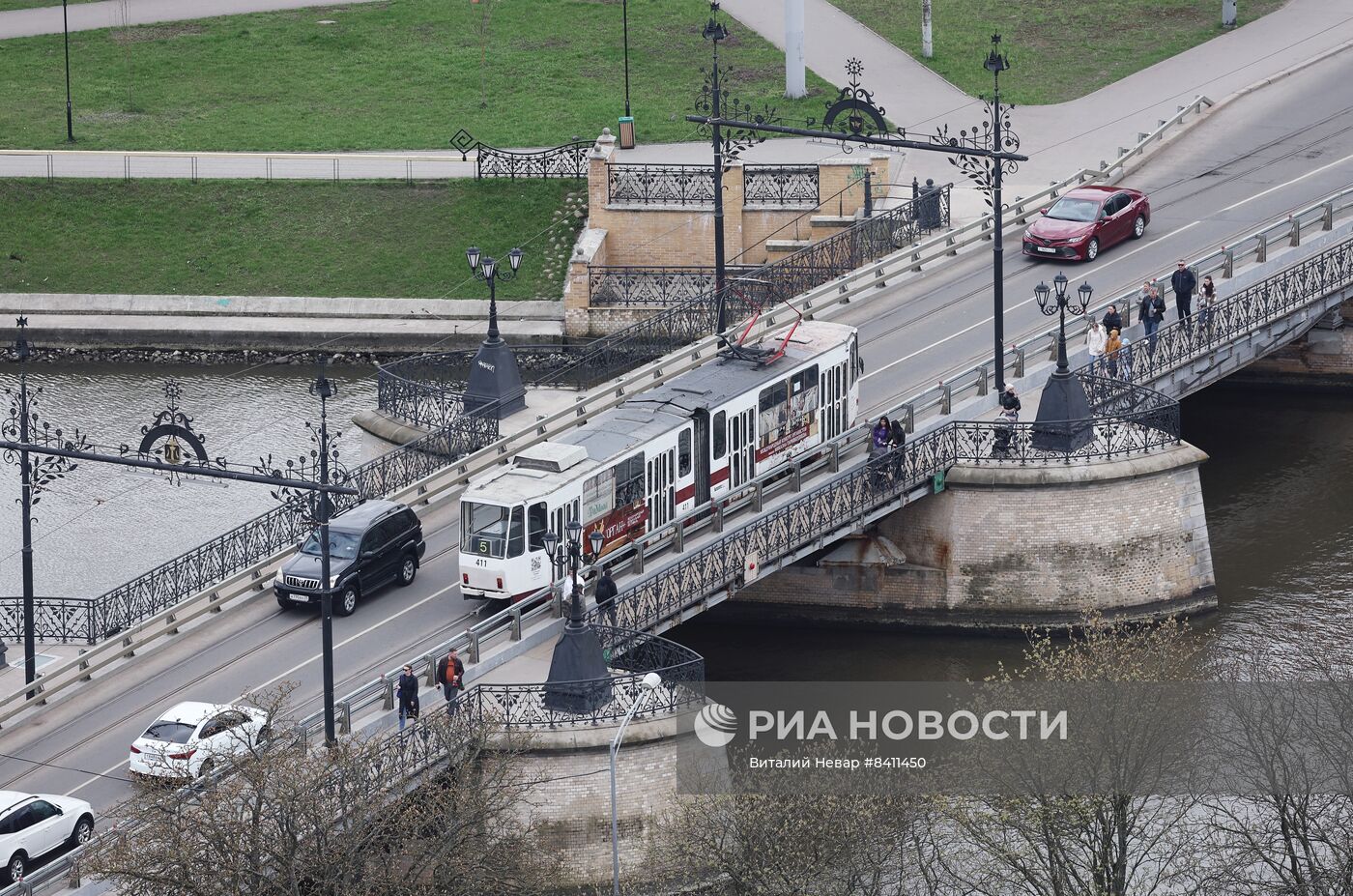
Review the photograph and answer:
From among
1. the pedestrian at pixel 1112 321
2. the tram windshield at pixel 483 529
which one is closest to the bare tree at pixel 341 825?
the tram windshield at pixel 483 529

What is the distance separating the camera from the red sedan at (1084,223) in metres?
60.9

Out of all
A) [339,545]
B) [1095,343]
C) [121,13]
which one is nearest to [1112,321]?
[1095,343]

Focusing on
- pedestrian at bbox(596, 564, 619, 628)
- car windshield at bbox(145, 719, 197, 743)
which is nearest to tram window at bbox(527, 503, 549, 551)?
pedestrian at bbox(596, 564, 619, 628)

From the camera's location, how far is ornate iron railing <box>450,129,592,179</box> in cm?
7538

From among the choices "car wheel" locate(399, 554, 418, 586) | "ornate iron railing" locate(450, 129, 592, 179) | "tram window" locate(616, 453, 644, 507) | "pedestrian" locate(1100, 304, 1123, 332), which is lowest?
"car wheel" locate(399, 554, 418, 586)

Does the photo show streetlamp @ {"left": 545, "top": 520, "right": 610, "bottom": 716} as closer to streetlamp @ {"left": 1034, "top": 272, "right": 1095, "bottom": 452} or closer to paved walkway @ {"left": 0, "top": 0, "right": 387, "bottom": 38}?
streetlamp @ {"left": 1034, "top": 272, "right": 1095, "bottom": 452}

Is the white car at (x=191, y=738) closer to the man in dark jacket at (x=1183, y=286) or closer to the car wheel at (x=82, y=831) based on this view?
the car wheel at (x=82, y=831)

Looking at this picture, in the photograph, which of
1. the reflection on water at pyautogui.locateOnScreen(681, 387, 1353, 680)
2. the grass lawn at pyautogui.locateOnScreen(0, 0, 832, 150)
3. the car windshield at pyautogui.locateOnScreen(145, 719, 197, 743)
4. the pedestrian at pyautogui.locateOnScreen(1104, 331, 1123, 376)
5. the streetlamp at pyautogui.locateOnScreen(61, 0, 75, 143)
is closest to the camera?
the car windshield at pyautogui.locateOnScreen(145, 719, 197, 743)

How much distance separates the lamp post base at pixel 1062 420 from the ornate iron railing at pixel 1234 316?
265 cm

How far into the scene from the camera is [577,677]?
4194 centimetres

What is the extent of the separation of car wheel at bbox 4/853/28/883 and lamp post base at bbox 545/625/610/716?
828cm

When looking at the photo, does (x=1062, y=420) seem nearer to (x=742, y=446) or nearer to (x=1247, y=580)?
(x=1247, y=580)

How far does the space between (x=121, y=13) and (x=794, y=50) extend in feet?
88.8

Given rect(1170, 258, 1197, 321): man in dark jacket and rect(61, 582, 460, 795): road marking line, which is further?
rect(1170, 258, 1197, 321): man in dark jacket
